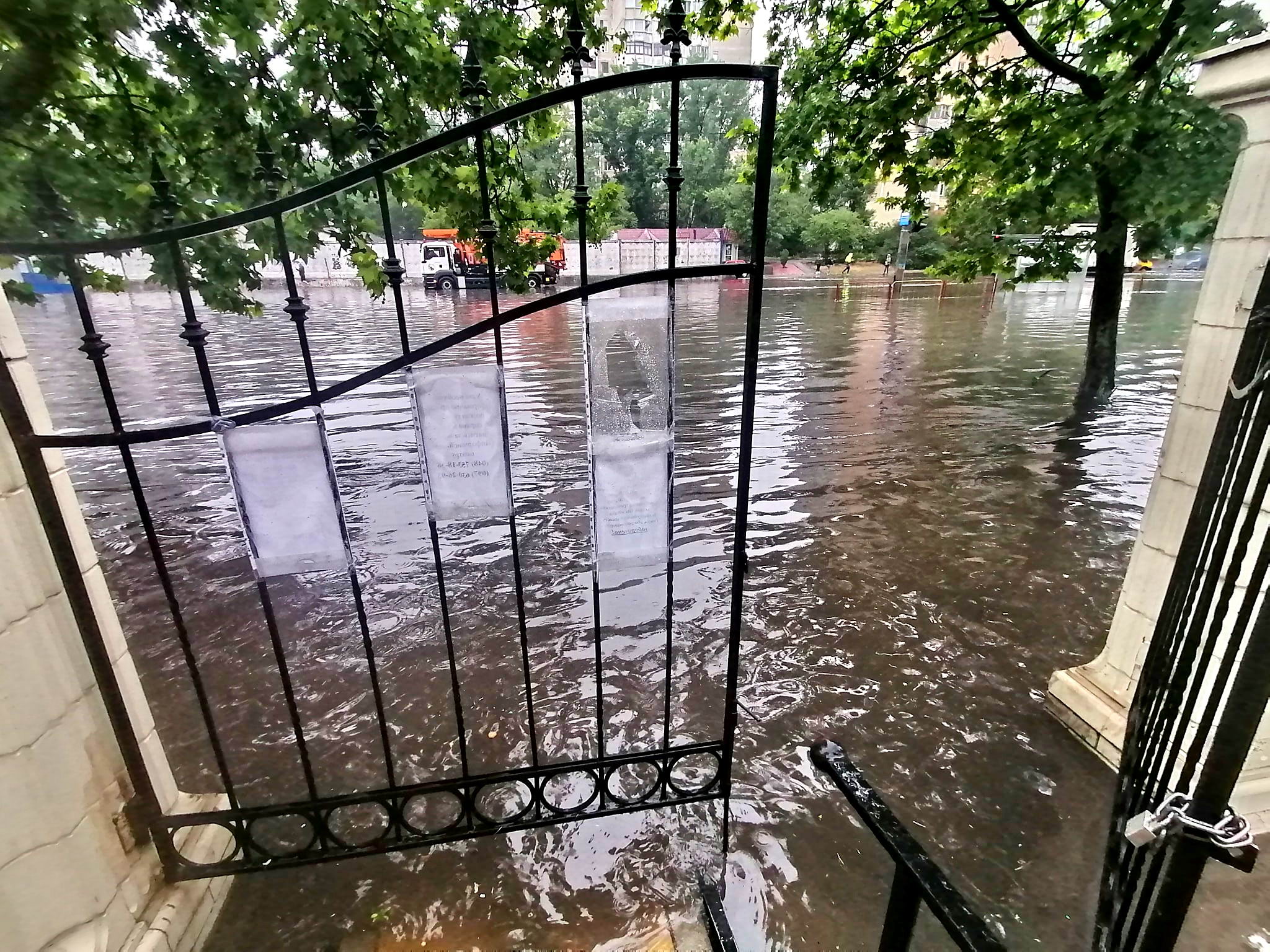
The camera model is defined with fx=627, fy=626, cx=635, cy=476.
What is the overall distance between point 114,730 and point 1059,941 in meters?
3.14

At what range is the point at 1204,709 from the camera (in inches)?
48.6

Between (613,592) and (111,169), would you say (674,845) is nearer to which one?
(613,592)

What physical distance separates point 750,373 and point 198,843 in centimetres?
247

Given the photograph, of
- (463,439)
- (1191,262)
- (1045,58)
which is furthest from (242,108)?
(1191,262)

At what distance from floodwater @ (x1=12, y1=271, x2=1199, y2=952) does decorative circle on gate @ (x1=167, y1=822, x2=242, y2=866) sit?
281 mm

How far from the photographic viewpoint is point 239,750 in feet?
10.1

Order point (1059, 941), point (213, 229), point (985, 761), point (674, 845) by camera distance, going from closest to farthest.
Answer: point (213, 229)
point (1059, 941)
point (674, 845)
point (985, 761)

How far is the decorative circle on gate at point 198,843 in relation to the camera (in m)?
2.06

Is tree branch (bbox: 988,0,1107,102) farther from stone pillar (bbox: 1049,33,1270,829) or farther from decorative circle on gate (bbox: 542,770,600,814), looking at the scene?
decorative circle on gate (bbox: 542,770,600,814)

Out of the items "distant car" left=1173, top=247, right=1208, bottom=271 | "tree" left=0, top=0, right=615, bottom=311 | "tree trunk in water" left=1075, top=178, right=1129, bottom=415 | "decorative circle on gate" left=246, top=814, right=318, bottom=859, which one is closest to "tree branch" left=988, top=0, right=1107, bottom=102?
"tree trunk in water" left=1075, top=178, right=1129, bottom=415

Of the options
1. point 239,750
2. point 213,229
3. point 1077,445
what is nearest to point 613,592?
point 239,750

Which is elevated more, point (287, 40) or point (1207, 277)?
point (287, 40)

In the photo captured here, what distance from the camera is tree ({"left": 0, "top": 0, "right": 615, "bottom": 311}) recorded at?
6.10 feet

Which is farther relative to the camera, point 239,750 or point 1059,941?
point 239,750
